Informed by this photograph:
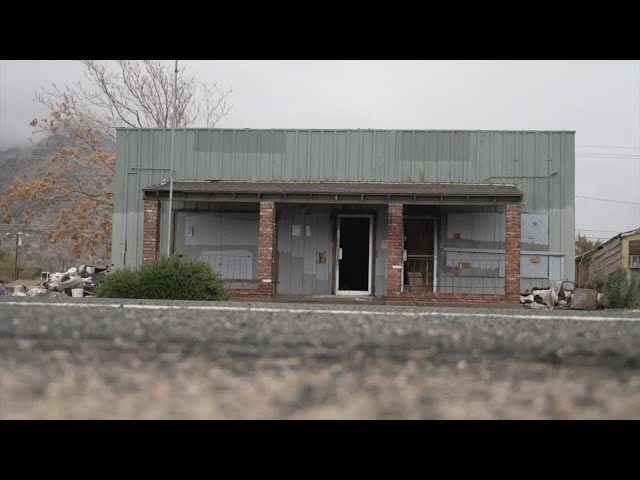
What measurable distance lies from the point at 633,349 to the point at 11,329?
6.38 feet

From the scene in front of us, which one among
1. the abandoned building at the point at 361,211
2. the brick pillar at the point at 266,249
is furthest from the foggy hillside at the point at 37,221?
the brick pillar at the point at 266,249

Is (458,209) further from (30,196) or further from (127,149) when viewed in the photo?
(30,196)

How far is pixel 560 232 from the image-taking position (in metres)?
18.2

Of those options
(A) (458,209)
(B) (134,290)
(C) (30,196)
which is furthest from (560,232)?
(C) (30,196)

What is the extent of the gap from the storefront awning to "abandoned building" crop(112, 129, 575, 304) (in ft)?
1.23

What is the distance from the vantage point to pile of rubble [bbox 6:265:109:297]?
1675 centimetres

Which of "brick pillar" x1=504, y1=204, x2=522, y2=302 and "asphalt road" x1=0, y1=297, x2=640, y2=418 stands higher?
"brick pillar" x1=504, y1=204, x2=522, y2=302

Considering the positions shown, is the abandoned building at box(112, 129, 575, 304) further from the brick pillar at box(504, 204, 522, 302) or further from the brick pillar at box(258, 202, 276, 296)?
the brick pillar at box(504, 204, 522, 302)

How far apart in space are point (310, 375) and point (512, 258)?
15213 millimetres

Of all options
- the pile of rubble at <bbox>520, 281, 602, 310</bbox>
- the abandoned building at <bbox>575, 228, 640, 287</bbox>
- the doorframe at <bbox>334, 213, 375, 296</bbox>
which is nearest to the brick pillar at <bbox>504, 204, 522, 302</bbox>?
the pile of rubble at <bbox>520, 281, 602, 310</bbox>

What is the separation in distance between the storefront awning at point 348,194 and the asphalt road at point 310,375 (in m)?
14.0

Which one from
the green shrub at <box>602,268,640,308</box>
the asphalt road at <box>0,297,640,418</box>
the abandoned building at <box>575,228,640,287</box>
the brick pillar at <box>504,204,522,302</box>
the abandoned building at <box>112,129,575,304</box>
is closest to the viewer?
the asphalt road at <box>0,297,640,418</box>

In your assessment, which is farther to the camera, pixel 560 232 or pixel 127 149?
pixel 127 149

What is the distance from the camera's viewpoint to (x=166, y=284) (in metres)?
11.7
